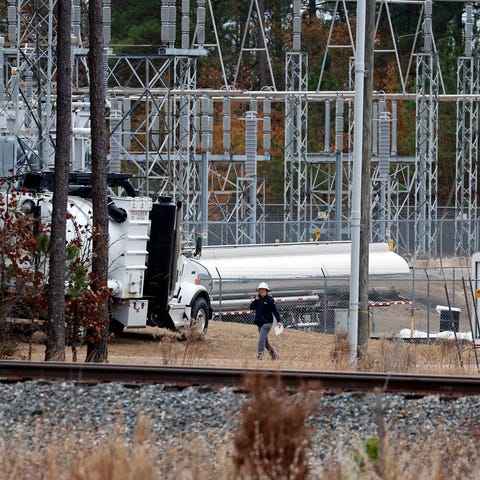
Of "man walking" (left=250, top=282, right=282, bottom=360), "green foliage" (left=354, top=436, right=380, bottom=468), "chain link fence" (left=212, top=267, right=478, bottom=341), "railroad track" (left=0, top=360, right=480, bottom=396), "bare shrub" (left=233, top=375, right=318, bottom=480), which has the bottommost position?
"chain link fence" (left=212, top=267, right=478, bottom=341)

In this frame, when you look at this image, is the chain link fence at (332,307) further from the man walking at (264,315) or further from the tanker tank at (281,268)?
the man walking at (264,315)

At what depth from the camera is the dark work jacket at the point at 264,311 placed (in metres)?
22.3

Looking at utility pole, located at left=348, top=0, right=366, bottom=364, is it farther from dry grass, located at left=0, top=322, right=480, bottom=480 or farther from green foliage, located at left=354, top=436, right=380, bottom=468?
green foliage, located at left=354, top=436, right=380, bottom=468

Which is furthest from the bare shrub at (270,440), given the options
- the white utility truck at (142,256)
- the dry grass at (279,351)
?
the white utility truck at (142,256)

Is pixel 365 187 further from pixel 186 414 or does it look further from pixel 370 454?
pixel 370 454

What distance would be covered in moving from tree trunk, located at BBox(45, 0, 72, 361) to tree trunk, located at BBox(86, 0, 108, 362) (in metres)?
0.46

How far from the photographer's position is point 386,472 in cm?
850

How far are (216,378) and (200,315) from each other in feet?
42.1

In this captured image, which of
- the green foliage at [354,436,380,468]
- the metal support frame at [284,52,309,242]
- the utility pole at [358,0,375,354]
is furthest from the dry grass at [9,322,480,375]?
the metal support frame at [284,52,309,242]

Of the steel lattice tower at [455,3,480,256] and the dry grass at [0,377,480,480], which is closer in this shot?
the dry grass at [0,377,480,480]

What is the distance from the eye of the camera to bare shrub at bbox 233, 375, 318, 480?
8117 millimetres

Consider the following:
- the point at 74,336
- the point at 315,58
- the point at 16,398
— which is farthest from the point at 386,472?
the point at 315,58

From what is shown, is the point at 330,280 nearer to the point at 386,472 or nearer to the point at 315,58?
the point at 386,472

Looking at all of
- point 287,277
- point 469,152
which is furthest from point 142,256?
point 469,152
